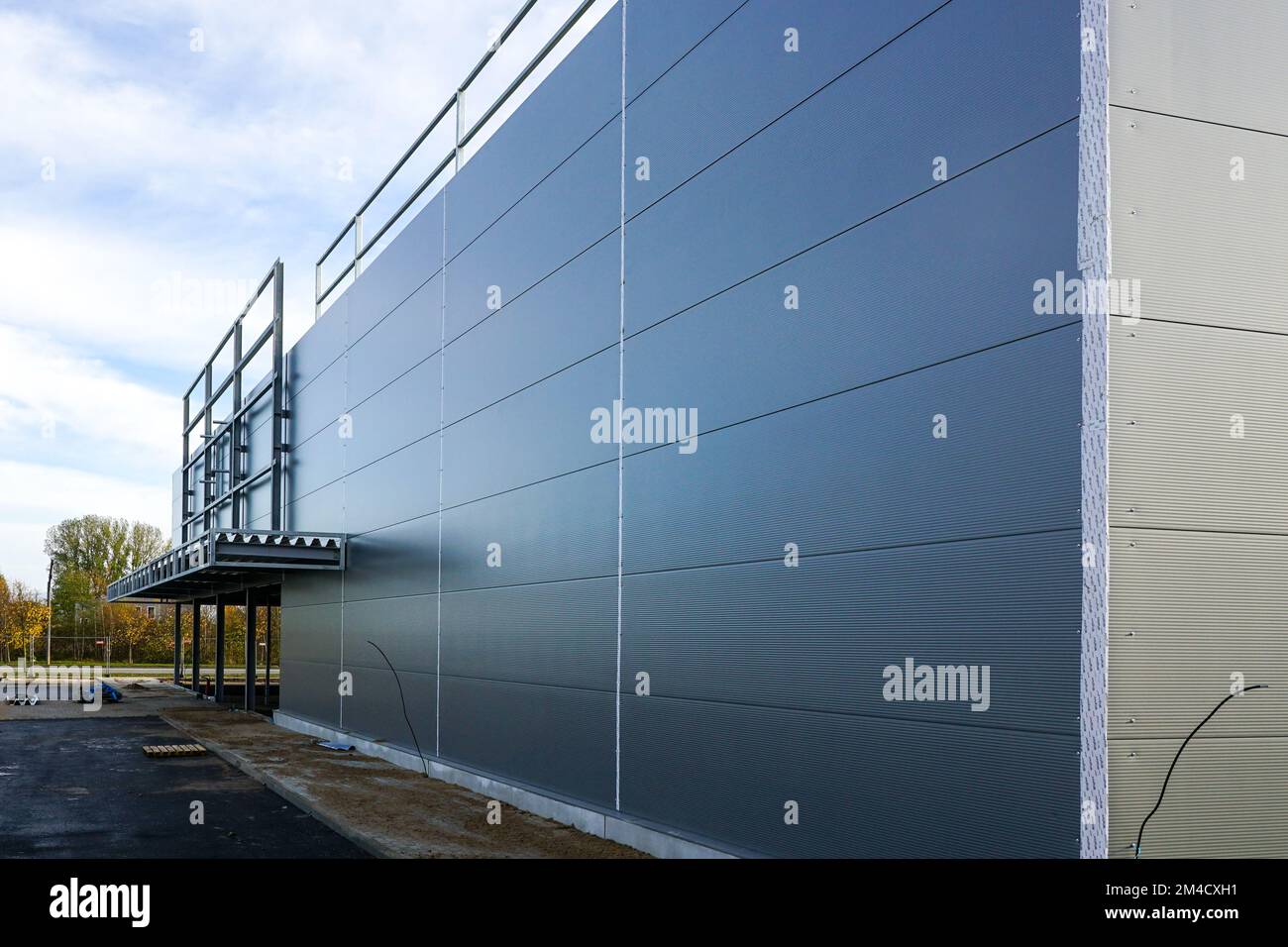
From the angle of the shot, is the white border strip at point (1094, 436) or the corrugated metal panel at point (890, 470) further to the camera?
the corrugated metal panel at point (890, 470)

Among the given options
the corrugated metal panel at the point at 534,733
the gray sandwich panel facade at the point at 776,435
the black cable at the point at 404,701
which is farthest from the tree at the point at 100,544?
the gray sandwich panel facade at the point at 776,435

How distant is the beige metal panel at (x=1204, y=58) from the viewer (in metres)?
6.39

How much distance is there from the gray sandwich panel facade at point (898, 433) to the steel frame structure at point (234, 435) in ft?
47.2

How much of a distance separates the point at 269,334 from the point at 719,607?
69.2 feet

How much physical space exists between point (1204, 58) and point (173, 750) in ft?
65.7

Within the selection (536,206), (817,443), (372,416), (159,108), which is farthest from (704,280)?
(159,108)

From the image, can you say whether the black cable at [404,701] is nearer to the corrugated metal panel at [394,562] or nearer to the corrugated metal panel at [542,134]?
the corrugated metal panel at [394,562]

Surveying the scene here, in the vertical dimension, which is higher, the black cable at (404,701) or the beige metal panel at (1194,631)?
the beige metal panel at (1194,631)

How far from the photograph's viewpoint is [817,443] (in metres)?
8.60

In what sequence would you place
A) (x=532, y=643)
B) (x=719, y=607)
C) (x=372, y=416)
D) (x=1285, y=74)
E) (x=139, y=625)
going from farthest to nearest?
(x=139, y=625), (x=372, y=416), (x=532, y=643), (x=719, y=607), (x=1285, y=74)

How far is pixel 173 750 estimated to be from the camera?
67.1ft

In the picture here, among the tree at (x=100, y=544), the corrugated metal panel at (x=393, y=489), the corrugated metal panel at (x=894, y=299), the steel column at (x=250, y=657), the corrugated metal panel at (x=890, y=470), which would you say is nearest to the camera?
the corrugated metal panel at (x=890, y=470)

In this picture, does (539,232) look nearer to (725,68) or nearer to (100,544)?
(725,68)
